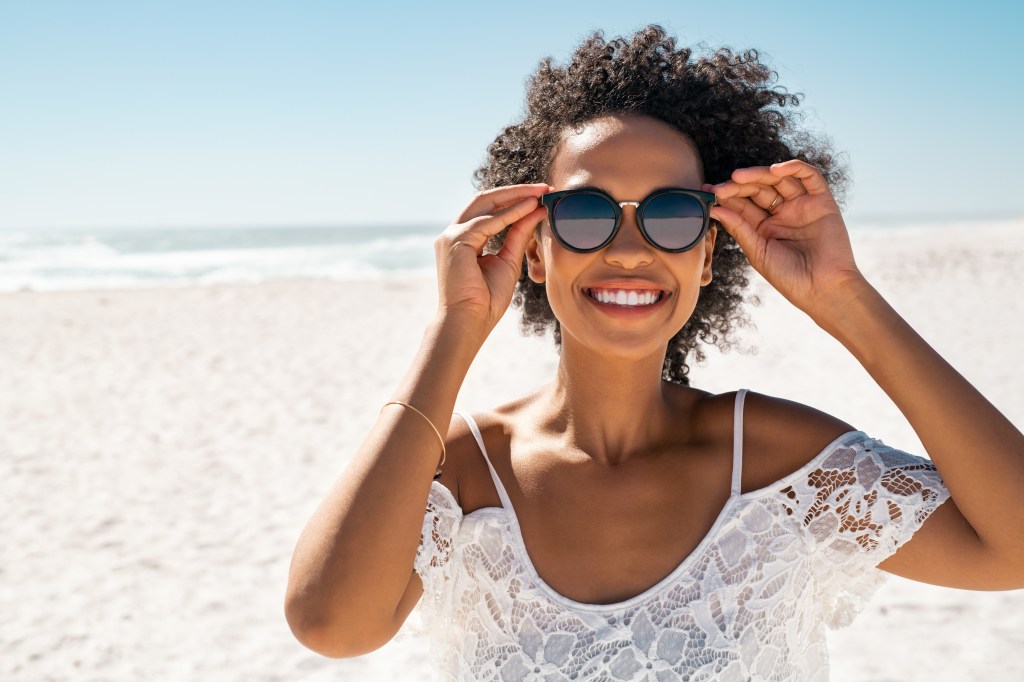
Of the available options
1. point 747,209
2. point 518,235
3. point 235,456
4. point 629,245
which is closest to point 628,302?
point 629,245

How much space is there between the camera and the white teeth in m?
2.17

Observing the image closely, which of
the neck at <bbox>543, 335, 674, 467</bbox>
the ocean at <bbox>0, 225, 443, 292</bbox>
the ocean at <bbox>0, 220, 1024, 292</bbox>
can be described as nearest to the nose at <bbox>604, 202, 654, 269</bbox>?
the neck at <bbox>543, 335, 674, 467</bbox>

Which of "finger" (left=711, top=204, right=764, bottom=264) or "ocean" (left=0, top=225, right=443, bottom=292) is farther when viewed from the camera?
"ocean" (left=0, top=225, right=443, bottom=292)

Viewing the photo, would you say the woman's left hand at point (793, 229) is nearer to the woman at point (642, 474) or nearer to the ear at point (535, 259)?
the woman at point (642, 474)

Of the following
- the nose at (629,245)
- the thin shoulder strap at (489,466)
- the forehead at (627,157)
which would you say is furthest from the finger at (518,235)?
the thin shoulder strap at (489,466)

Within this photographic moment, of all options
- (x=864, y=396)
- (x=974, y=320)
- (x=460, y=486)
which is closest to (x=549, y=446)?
(x=460, y=486)

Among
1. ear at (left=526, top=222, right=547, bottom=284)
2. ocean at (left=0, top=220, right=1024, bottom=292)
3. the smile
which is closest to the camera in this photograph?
the smile

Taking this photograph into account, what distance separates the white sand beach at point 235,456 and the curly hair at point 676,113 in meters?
1.18

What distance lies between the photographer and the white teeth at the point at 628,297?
7.13 ft

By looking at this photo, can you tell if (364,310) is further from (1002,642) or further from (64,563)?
(1002,642)

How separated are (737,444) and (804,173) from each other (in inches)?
29.3

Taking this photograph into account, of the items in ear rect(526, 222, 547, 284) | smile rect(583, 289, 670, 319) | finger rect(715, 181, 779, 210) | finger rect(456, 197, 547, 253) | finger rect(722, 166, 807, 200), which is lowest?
smile rect(583, 289, 670, 319)

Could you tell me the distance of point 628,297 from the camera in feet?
7.14

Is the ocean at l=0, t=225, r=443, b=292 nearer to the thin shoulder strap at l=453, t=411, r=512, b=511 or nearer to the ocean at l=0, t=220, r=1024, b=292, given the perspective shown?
the ocean at l=0, t=220, r=1024, b=292
